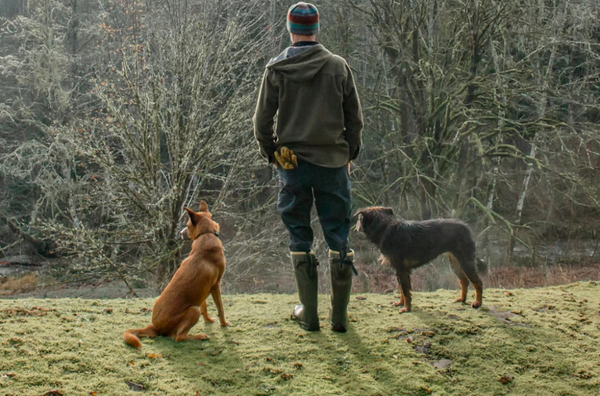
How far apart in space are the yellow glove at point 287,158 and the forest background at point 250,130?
15.8ft

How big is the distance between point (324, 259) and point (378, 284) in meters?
2.26

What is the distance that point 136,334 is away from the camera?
3.96m

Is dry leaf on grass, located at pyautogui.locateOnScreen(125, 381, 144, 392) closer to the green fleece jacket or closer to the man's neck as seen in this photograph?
the green fleece jacket

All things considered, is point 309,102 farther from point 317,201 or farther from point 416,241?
point 416,241

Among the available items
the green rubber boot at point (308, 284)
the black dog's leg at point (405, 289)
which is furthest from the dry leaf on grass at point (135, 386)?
the black dog's leg at point (405, 289)

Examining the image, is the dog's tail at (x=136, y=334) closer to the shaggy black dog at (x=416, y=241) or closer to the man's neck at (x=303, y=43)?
the shaggy black dog at (x=416, y=241)

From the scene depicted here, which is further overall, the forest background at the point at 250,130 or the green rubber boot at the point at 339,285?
the forest background at the point at 250,130

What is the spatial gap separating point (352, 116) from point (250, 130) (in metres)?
6.66

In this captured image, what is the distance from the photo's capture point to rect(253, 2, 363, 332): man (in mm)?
4301

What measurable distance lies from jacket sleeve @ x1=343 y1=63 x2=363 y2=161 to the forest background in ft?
16.3

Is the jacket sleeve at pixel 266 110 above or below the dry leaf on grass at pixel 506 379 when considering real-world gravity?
above

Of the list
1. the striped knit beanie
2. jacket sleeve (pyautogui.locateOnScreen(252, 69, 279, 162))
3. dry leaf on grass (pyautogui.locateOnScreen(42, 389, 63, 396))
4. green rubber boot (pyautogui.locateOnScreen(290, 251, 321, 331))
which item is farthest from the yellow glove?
dry leaf on grass (pyautogui.locateOnScreen(42, 389, 63, 396))

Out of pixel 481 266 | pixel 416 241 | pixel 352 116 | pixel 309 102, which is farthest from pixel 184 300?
pixel 481 266

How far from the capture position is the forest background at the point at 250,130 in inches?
376
